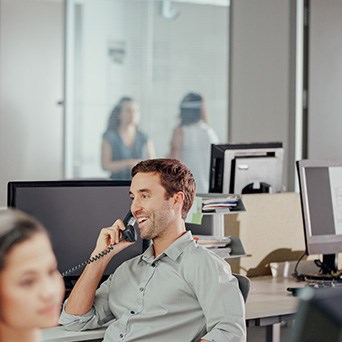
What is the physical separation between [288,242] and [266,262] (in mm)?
148

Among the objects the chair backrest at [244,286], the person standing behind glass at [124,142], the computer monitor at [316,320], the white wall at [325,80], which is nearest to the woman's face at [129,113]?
the person standing behind glass at [124,142]

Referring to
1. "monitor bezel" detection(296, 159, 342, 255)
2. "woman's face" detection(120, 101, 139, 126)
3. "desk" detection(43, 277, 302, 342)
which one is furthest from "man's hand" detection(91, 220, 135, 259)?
"woman's face" detection(120, 101, 139, 126)

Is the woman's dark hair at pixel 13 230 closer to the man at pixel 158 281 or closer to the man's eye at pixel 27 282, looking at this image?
the man's eye at pixel 27 282

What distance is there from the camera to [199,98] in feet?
21.9

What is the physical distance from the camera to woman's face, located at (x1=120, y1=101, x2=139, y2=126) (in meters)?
6.49

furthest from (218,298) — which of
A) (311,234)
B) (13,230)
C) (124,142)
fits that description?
(124,142)

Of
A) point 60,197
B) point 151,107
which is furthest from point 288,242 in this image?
point 151,107

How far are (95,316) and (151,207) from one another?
0.39 m

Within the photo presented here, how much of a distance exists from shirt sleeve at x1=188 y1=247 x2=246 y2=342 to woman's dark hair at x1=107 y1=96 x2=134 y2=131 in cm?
373

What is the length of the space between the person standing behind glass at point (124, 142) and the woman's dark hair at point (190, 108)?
12.7 inches

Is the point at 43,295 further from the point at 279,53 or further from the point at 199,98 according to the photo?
the point at 199,98

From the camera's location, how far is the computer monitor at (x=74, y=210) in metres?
3.17

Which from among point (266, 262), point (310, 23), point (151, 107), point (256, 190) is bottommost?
point (266, 262)

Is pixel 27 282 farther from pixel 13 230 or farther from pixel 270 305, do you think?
pixel 270 305
